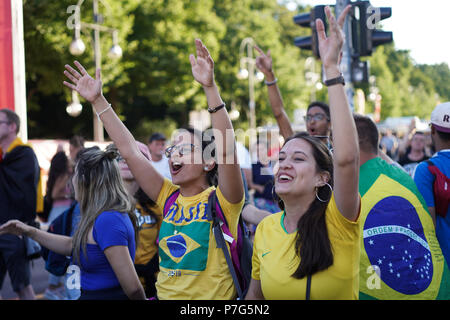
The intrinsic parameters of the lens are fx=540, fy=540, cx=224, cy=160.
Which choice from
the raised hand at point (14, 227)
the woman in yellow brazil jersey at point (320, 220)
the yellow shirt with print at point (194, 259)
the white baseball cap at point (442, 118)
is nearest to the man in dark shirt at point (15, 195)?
the raised hand at point (14, 227)

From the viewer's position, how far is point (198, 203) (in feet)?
10.1

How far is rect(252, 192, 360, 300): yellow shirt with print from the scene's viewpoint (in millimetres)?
2377

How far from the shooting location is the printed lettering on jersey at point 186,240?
114 inches

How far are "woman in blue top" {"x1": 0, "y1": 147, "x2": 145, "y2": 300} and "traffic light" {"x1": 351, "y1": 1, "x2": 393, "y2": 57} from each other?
17.3ft

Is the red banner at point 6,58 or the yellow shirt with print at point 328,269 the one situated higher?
the red banner at point 6,58

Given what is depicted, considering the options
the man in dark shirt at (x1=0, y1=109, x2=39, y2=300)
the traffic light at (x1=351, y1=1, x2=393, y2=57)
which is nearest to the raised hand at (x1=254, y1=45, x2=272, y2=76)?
the man in dark shirt at (x1=0, y1=109, x2=39, y2=300)

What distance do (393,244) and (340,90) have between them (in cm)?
109

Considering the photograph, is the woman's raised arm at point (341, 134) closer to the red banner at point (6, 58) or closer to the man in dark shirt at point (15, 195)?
the man in dark shirt at point (15, 195)

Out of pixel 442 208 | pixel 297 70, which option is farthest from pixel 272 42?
pixel 442 208

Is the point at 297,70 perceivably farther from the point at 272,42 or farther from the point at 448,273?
the point at 448,273

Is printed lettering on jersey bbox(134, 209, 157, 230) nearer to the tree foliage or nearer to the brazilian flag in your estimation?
the brazilian flag

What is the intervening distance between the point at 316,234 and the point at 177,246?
85 centimetres

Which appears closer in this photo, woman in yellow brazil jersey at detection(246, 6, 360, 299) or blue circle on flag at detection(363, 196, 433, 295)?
woman in yellow brazil jersey at detection(246, 6, 360, 299)

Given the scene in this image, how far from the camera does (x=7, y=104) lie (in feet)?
24.4
